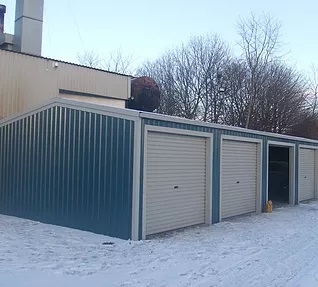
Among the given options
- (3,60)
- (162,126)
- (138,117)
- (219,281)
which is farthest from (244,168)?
(3,60)

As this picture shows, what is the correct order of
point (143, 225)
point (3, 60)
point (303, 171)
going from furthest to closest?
point (303, 171) < point (3, 60) < point (143, 225)

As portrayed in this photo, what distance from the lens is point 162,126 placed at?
9242 mm

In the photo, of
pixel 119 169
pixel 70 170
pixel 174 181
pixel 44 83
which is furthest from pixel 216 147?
pixel 44 83

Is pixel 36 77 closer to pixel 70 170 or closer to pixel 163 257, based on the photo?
pixel 70 170

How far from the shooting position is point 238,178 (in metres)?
12.5

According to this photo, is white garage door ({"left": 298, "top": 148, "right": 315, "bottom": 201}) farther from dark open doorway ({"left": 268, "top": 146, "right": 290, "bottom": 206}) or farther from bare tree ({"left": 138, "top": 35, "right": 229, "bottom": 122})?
bare tree ({"left": 138, "top": 35, "right": 229, "bottom": 122})

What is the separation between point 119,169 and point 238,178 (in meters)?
4.96

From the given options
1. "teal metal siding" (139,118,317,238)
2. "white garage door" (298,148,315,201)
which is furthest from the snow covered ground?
"white garage door" (298,148,315,201)

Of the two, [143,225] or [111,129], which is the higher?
[111,129]

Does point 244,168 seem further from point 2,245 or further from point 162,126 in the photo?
point 2,245

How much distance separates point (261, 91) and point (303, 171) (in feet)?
57.6

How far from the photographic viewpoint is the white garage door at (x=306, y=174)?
56.2 ft

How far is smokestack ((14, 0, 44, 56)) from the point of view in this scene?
17562 mm

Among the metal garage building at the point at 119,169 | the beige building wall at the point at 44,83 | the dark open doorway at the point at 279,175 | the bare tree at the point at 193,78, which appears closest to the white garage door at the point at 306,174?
the dark open doorway at the point at 279,175
